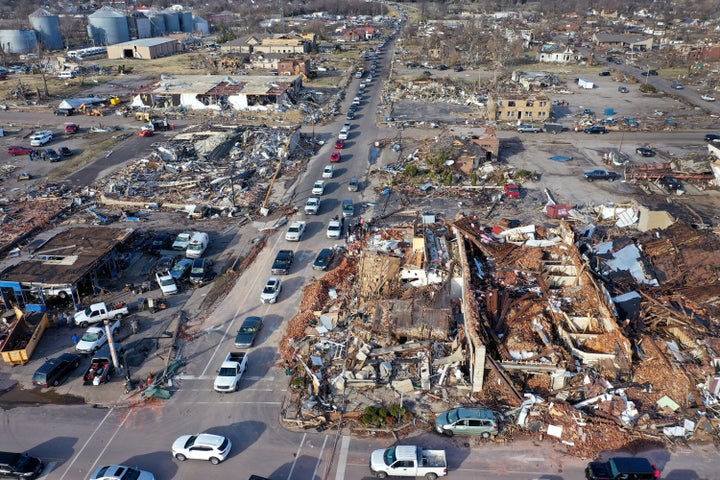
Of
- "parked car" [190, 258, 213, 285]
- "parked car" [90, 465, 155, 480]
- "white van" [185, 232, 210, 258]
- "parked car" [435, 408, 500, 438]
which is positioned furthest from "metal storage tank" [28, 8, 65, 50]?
"parked car" [435, 408, 500, 438]

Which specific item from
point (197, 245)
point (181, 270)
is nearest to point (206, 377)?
point (181, 270)

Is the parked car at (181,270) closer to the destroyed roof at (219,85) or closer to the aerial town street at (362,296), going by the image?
the aerial town street at (362,296)

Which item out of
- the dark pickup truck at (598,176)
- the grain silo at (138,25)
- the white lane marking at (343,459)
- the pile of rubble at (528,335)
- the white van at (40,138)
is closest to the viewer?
the white lane marking at (343,459)

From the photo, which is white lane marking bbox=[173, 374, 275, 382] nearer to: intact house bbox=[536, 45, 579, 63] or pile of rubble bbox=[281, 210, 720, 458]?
pile of rubble bbox=[281, 210, 720, 458]

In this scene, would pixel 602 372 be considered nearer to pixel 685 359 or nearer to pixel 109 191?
pixel 685 359

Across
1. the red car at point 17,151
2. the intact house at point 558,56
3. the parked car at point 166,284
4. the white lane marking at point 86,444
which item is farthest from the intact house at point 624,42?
the white lane marking at point 86,444

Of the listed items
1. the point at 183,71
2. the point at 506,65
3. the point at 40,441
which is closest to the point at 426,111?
the point at 506,65

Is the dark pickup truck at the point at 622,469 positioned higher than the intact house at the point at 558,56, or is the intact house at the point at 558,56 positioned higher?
the intact house at the point at 558,56
